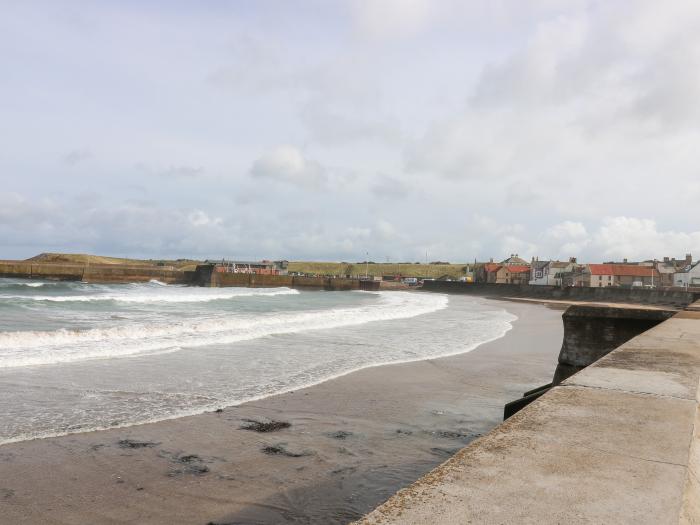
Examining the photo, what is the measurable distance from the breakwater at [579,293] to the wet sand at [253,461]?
37.8 metres

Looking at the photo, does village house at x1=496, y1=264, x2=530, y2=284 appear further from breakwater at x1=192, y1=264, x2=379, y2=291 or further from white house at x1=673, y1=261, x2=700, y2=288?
breakwater at x1=192, y1=264, x2=379, y2=291

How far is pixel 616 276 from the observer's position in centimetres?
8294

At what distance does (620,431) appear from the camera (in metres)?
2.67

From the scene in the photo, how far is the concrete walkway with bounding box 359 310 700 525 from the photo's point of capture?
1781mm

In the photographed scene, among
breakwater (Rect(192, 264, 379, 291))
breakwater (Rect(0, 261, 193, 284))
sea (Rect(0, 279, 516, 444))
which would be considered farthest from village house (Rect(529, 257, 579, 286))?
sea (Rect(0, 279, 516, 444))

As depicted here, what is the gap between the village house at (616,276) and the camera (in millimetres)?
82625

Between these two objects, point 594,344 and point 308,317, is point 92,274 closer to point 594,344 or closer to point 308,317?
point 308,317

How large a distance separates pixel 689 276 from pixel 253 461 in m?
83.5

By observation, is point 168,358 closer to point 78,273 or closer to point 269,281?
point 78,273

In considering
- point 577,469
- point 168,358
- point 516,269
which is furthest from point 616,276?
point 577,469

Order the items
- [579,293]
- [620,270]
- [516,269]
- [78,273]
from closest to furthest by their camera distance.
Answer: [579,293]
[78,273]
[620,270]
[516,269]

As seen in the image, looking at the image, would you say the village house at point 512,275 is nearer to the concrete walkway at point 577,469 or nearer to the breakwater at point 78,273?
the breakwater at point 78,273

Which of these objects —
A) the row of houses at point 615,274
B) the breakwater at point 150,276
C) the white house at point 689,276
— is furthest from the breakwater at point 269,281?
the white house at point 689,276

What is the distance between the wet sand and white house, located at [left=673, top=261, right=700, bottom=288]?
76911mm
